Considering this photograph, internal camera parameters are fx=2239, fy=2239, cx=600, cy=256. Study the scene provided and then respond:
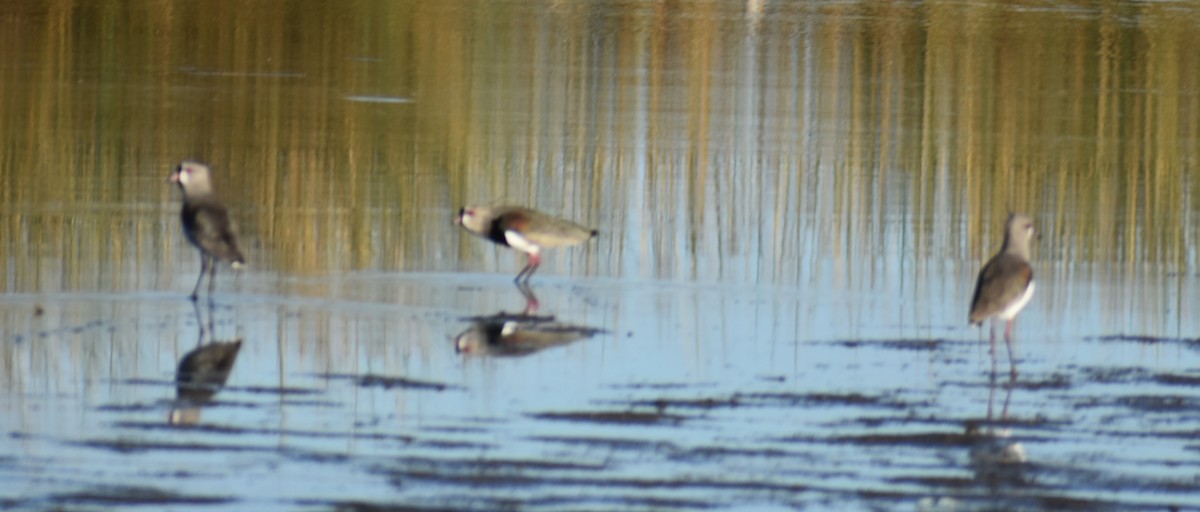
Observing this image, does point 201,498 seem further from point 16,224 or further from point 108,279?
point 16,224

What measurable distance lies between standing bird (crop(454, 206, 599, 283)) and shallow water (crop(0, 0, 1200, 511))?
214mm

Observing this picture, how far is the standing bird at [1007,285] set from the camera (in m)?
10.1

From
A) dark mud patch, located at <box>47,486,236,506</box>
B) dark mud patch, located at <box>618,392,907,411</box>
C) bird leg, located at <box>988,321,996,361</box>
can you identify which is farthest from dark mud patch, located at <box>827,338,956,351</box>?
dark mud patch, located at <box>47,486,236,506</box>

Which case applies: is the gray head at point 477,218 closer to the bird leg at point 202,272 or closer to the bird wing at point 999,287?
the bird leg at point 202,272

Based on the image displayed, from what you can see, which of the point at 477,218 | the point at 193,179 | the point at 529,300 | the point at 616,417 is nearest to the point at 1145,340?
the point at 529,300

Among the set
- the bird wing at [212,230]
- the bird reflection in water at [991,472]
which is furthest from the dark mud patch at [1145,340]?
the bird wing at [212,230]

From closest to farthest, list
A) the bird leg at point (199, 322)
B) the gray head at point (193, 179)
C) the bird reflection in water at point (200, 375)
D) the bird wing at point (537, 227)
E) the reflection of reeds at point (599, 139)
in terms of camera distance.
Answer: the bird reflection in water at point (200, 375), the bird leg at point (199, 322), the gray head at point (193, 179), the bird wing at point (537, 227), the reflection of reeds at point (599, 139)

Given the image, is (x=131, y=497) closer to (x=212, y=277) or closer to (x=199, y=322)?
(x=199, y=322)

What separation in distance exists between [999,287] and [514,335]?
2258 millimetres

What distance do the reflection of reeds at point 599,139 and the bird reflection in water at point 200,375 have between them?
1.66m

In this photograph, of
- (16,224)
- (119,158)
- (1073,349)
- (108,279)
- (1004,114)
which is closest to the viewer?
(1073,349)

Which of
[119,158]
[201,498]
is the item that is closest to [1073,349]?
[201,498]

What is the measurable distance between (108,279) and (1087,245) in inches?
235

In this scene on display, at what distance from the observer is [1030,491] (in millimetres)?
7699
